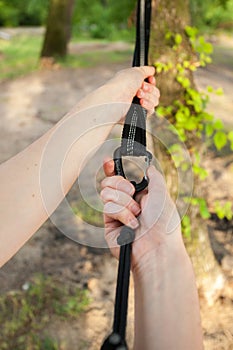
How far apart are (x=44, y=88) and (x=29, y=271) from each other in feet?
13.7

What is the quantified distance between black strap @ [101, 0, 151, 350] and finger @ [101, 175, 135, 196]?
1.1 inches

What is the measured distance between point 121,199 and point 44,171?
8.2 inches

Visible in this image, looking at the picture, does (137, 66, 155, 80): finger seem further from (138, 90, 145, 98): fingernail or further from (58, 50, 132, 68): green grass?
(58, 50, 132, 68): green grass

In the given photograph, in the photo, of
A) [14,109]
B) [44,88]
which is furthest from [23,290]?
[44,88]

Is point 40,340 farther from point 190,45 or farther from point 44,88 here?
point 44,88

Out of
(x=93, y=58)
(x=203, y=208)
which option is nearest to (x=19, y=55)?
(x=93, y=58)

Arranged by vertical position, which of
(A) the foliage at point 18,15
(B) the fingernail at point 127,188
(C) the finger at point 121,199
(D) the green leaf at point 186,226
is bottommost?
(A) the foliage at point 18,15

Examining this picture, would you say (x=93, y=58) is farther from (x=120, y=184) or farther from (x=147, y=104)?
(x=120, y=184)

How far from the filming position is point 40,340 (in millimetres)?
1720

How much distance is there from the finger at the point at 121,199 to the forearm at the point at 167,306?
3.8 inches

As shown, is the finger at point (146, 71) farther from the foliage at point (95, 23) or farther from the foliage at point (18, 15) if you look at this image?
the foliage at point (18, 15)

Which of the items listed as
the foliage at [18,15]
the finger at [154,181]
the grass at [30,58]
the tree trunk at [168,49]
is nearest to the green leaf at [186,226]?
the tree trunk at [168,49]

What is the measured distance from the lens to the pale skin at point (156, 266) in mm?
738

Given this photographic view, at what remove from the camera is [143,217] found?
2.93ft
